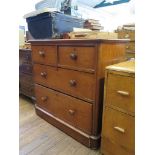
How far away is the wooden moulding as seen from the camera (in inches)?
51.3

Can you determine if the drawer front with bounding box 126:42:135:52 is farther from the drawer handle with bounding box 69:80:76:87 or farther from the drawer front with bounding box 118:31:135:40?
the drawer handle with bounding box 69:80:76:87

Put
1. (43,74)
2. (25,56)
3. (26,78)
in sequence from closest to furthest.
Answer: (43,74) → (25,56) → (26,78)

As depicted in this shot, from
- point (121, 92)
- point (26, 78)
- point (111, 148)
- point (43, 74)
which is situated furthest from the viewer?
point (26, 78)

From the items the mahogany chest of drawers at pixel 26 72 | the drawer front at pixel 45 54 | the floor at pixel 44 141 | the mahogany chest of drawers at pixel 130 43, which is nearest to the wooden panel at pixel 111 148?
the floor at pixel 44 141

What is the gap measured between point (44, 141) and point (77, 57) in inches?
30.5

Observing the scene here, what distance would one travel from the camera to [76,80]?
4.37ft

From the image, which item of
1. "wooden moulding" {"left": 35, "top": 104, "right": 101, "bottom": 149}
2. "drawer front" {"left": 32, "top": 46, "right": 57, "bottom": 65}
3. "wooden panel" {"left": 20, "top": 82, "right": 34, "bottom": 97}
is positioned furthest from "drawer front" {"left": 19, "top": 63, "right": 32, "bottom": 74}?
"wooden moulding" {"left": 35, "top": 104, "right": 101, "bottom": 149}

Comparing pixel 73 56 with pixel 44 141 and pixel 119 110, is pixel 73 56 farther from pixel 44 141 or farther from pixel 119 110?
pixel 44 141

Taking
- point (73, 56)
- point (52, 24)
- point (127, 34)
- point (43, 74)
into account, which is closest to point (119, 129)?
point (73, 56)

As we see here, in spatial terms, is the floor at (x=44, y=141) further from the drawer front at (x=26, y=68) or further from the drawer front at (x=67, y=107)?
the drawer front at (x=26, y=68)
